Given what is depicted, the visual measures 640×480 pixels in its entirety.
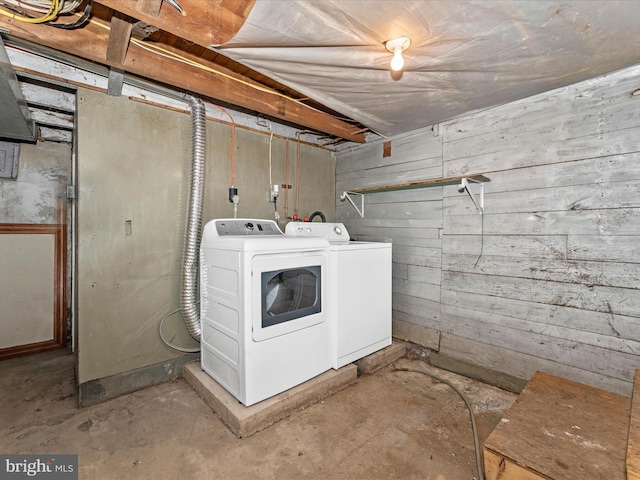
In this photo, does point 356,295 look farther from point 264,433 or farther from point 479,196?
point 479,196

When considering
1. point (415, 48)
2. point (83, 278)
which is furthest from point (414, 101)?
point (83, 278)

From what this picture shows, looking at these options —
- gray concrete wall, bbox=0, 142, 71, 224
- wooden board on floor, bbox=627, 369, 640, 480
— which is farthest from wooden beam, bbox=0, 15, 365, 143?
wooden board on floor, bbox=627, 369, 640, 480

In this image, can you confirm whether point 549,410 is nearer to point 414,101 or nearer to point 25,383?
point 414,101

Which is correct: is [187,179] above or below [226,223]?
above

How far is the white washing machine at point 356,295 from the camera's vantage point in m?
2.28

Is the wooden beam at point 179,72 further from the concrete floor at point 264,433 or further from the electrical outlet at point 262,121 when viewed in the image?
the concrete floor at point 264,433

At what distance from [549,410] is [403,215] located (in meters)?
1.94

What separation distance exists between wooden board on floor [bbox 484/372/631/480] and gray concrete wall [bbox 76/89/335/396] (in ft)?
7.65

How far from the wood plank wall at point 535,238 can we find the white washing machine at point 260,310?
3.77 feet

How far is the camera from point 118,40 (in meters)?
1.60

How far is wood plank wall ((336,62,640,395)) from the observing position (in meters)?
1.81

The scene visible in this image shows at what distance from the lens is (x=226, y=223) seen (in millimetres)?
2287

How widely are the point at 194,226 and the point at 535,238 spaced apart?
8.43 feet
